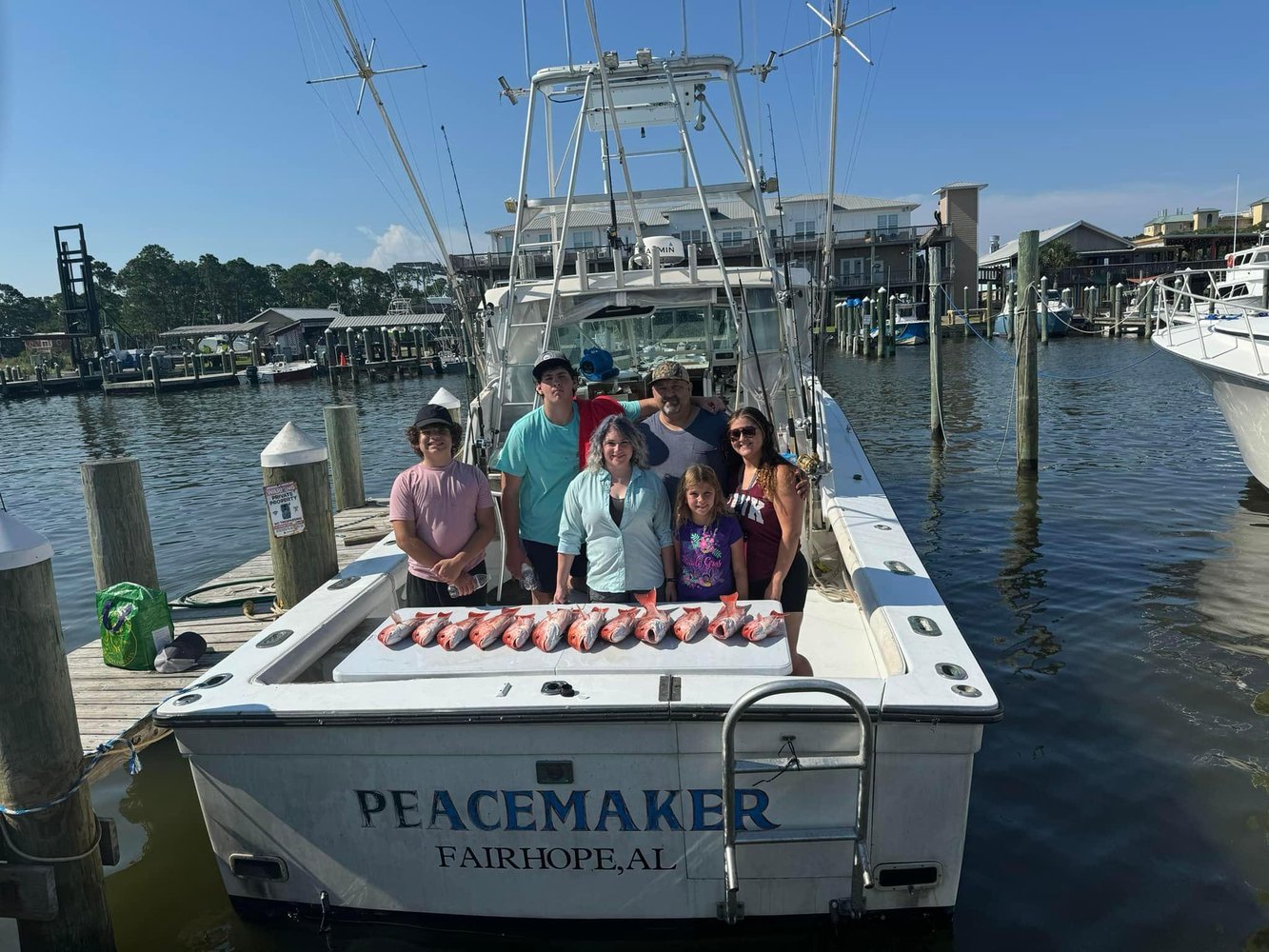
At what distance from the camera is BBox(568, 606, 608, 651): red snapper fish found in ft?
10.6

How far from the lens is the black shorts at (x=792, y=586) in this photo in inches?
144

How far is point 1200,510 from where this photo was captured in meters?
9.59

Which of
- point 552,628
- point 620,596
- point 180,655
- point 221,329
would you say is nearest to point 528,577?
point 620,596

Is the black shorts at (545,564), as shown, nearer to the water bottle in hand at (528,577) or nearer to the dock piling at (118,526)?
the water bottle in hand at (528,577)

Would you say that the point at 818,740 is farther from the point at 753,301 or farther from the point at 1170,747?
the point at 753,301

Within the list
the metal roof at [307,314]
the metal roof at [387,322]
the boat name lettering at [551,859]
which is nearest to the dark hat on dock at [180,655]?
the boat name lettering at [551,859]

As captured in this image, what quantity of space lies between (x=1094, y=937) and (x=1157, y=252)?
62.5m

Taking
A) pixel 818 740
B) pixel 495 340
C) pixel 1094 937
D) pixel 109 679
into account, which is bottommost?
pixel 1094 937

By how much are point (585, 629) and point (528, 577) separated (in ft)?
2.69

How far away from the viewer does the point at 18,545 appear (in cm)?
287

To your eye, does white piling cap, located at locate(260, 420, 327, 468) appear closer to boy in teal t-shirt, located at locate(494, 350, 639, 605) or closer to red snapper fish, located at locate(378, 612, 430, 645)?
boy in teal t-shirt, located at locate(494, 350, 639, 605)


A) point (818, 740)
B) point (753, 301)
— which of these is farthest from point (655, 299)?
point (818, 740)

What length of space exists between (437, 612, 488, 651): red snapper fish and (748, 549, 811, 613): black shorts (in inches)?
46.3

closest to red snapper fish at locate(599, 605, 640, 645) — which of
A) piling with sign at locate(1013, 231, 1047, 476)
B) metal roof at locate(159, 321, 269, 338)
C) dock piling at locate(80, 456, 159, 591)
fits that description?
dock piling at locate(80, 456, 159, 591)
